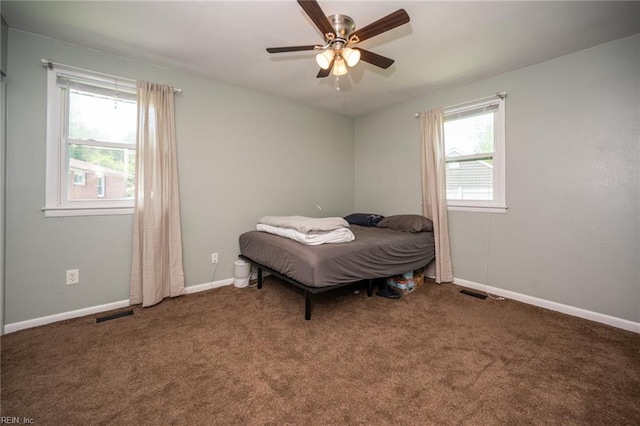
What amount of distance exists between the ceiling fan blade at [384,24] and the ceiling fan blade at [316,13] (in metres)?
0.21

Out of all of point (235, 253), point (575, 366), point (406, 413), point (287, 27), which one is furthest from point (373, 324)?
point (287, 27)

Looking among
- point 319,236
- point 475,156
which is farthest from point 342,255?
point 475,156

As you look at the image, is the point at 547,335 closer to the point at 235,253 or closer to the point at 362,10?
the point at 362,10

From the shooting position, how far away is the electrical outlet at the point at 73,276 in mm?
2260

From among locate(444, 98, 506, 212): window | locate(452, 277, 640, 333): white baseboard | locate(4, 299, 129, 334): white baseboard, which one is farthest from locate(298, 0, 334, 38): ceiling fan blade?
locate(452, 277, 640, 333): white baseboard

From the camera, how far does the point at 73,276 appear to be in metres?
2.28

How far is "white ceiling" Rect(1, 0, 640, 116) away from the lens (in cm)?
182

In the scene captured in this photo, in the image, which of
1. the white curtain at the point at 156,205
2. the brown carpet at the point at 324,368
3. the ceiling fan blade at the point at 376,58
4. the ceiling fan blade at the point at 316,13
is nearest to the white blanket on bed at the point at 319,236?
the brown carpet at the point at 324,368

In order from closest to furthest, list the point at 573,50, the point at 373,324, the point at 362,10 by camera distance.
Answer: the point at 362,10 → the point at 373,324 → the point at 573,50

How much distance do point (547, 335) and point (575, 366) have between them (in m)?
0.40

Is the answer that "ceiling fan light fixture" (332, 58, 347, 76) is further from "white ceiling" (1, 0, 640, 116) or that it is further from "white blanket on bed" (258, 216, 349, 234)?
"white blanket on bed" (258, 216, 349, 234)

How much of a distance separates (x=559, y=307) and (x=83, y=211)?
14.9 feet

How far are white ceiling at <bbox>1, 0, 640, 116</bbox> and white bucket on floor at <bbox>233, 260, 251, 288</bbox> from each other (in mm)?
2182

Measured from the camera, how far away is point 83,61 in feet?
7.52
